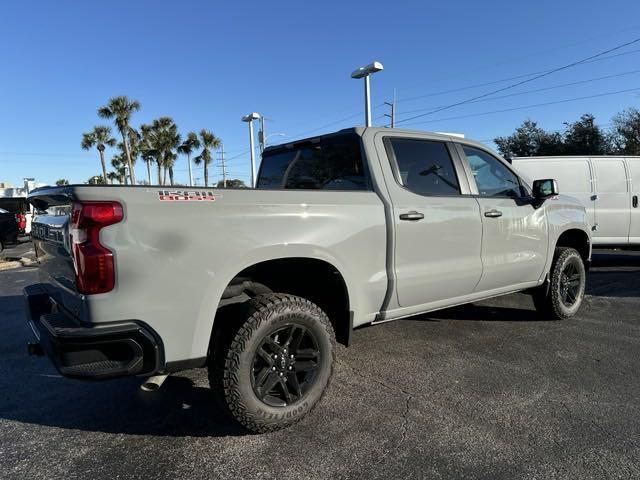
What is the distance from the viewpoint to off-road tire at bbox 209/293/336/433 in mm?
2746

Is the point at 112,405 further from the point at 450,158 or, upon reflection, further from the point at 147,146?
the point at 147,146

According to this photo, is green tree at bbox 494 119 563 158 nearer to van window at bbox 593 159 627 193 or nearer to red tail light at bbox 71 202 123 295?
van window at bbox 593 159 627 193

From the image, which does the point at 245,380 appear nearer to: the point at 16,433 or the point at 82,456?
the point at 82,456

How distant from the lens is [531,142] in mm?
38469

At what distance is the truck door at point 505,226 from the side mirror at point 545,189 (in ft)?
0.34

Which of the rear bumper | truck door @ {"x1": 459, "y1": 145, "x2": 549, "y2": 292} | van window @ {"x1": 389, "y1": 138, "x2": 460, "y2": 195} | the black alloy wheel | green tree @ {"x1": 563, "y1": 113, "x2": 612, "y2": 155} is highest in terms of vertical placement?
green tree @ {"x1": 563, "y1": 113, "x2": 612, "y2": 155}

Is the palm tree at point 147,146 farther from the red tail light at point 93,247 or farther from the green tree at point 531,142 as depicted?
the red tail light at point 93,247

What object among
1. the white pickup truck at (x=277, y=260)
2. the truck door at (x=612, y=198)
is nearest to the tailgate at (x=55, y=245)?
the white pickup truck at (x=277, y=260)

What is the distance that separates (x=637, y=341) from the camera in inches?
181

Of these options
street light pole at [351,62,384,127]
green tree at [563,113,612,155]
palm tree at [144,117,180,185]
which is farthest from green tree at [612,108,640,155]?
palm tree at [144,117,180,185]

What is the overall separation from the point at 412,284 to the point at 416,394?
2.62 feet

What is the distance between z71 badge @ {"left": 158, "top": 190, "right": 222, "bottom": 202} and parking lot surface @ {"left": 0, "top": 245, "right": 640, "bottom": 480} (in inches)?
56.8

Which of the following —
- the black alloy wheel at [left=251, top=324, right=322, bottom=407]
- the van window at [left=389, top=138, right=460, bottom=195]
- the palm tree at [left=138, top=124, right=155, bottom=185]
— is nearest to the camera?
the black alloy wheel at [left=251, top=324, right=322, bottom=407]

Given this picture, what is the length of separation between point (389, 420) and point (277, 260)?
1.26 m
